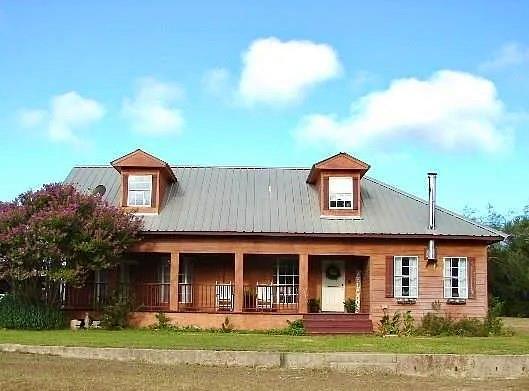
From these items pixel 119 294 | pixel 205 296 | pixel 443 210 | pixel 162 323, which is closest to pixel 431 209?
pixel 443 210

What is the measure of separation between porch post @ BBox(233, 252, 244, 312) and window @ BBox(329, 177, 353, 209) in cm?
368

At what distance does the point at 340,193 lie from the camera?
26.5 meters

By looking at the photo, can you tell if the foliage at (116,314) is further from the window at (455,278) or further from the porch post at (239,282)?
the window at (455,278)

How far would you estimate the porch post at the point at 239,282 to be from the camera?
24969 millimetres

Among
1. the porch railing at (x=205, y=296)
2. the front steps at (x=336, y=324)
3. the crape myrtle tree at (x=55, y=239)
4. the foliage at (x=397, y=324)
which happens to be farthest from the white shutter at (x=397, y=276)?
the crape myrtle tree at (x=55, y=239)

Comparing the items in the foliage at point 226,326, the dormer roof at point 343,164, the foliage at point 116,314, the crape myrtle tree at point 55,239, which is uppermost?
the dormer roof at point 343,164

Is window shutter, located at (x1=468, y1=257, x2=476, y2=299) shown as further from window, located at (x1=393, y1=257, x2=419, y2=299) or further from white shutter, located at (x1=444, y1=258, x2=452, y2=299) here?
window, located at (x1=393, y1=257, x2=419, y2=299)

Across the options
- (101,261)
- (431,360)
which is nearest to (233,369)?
(431,360)

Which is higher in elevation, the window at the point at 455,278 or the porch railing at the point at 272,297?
the window at the point at 455,278

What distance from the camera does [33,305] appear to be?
77.6 feet

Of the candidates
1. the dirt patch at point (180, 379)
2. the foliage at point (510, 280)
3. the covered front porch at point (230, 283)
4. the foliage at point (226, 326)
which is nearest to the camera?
the dirt patch at point (180, 379)

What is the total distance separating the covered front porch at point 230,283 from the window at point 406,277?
1.08 m

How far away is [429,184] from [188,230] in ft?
26.8

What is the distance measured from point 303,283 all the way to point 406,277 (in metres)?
3.42
